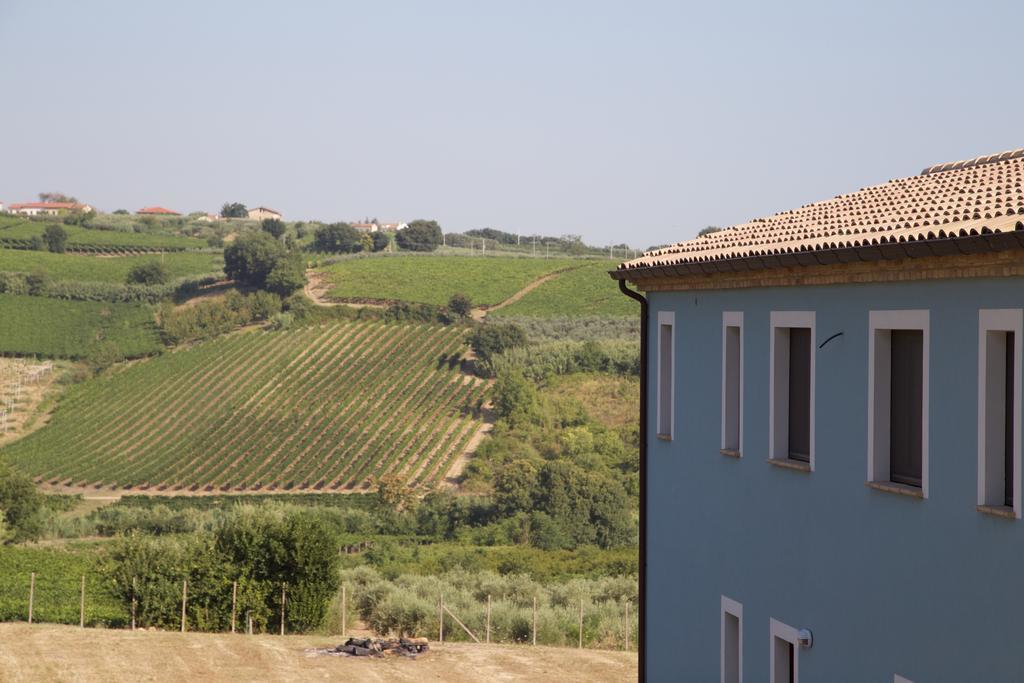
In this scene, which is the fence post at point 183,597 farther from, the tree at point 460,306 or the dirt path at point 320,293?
the dirt path at point 320,293

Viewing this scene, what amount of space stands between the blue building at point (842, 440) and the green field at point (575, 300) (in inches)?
2905

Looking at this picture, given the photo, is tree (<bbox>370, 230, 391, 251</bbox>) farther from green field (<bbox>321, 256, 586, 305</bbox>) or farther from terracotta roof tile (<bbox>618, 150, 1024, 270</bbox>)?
terracotta roof tile (<bbox>618, 150, 1024, 270</bbox>)

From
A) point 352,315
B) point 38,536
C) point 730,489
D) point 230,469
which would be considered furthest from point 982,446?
point 352,315

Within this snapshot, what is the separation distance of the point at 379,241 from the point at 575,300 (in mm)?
38576

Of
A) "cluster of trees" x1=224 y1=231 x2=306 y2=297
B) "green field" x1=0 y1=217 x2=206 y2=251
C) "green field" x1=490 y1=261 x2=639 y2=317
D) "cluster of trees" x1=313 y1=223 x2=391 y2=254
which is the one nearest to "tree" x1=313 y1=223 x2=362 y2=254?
"cluster of trees" x1=313 y1=223 x2=391 y2=254

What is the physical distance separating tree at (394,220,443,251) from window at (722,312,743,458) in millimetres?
112852

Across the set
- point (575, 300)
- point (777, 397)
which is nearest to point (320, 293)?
point (575, 300)

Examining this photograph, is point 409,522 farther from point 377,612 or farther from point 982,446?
point 982,446

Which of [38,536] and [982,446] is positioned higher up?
[982,446]

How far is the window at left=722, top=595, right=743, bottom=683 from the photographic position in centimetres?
1244

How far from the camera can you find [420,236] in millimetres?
127438

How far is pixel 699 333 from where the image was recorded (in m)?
13.4

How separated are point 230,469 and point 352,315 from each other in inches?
946

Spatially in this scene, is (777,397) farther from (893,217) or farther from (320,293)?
(320,293)
